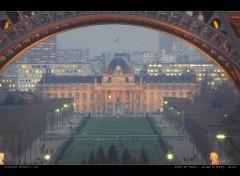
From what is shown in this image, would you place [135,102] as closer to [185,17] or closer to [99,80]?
[99,80]

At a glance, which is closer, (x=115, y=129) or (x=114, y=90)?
(x=115, y=129)

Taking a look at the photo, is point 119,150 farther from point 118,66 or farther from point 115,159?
point 118,66

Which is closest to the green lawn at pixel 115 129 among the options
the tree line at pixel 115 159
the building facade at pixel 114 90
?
the tree line at pixel 115 159

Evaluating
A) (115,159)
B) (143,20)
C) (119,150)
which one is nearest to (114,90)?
(119,150)
